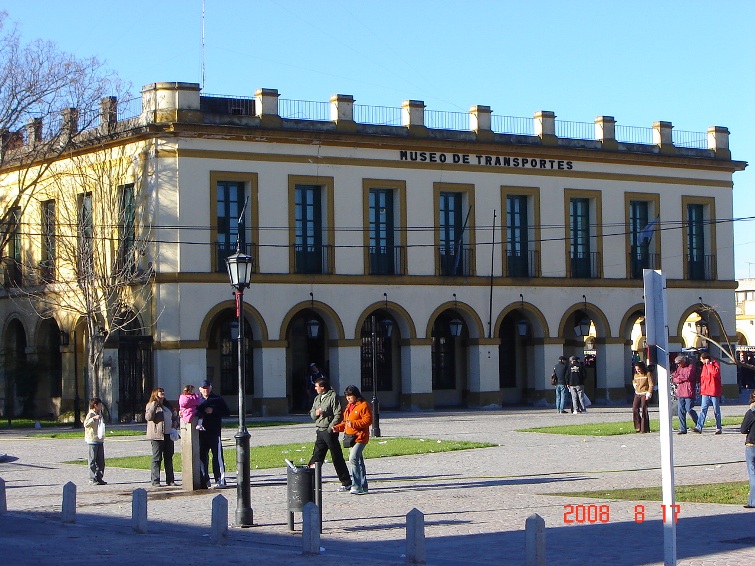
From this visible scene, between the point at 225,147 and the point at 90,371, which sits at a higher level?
the point at 225,147

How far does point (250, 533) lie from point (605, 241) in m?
33.1

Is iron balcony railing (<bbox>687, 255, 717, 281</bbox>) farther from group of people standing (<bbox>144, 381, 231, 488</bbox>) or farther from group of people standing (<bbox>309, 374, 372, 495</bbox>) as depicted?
group of people standing (<bbox>309, 374, 372, 495</bbox>)

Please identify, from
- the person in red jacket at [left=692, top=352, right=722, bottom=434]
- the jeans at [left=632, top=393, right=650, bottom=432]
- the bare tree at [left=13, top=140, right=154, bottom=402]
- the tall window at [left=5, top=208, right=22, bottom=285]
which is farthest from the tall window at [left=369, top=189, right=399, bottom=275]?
the person in red jacket at [left=692, top=352, right=722, bottom=434]

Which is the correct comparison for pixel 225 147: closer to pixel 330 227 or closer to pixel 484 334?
pixel 330 227

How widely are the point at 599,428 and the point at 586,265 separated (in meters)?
16.5

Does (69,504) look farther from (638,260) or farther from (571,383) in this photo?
(638,260)

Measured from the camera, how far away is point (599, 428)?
30969 mm

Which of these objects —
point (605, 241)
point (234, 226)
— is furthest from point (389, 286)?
point (605, 241)

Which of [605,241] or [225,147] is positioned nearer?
[225,147]

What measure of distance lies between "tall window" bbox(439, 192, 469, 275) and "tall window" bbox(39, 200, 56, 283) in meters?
13.3

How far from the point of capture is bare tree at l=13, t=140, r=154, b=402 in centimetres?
3953

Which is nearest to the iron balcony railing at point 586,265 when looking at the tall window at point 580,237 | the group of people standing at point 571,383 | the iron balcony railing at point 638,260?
the tall window at point 580,237

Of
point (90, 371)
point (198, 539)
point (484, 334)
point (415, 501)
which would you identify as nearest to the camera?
point (198, 539)

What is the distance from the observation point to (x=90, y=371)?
3906 cm
